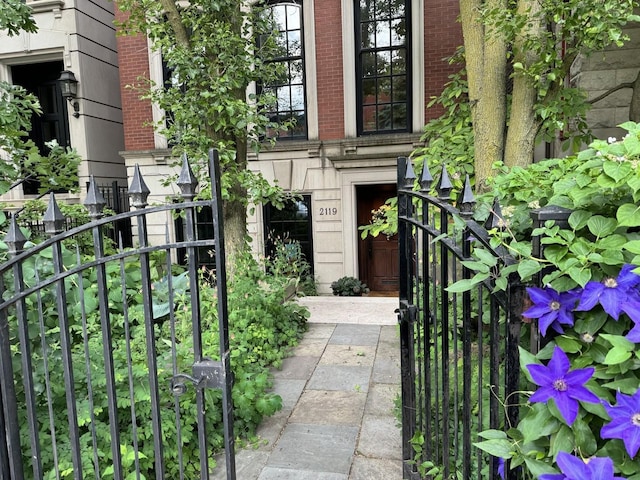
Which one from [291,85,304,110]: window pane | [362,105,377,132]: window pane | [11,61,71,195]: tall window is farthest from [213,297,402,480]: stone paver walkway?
[11,61,71,195]: tall window

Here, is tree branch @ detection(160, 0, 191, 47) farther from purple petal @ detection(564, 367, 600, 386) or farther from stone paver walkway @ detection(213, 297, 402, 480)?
purple petal @ detection(564, 367, 600, 386)

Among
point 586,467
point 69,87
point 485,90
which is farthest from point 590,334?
point 69,87

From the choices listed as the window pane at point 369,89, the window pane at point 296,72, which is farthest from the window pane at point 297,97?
the window pane at point 369,89

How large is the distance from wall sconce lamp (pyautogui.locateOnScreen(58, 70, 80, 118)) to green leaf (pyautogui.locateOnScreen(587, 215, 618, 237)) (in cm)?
1119

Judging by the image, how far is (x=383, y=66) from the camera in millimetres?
9305

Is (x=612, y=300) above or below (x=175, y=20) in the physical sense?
below

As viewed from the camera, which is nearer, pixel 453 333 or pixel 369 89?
pixel 453 333

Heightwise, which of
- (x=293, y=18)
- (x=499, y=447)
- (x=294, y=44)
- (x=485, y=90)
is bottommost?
(x=499, y=447)

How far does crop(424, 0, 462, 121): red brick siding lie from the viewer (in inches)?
339

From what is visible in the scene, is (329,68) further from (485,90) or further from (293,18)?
(485,90)

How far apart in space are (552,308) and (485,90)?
3.94 m

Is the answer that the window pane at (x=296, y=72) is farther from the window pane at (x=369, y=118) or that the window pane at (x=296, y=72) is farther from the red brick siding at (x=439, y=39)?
the red brick siding at (x=439, y=39)

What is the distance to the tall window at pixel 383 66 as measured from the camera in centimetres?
909

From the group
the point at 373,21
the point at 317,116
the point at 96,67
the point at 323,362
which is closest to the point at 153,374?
the point at 323,362
